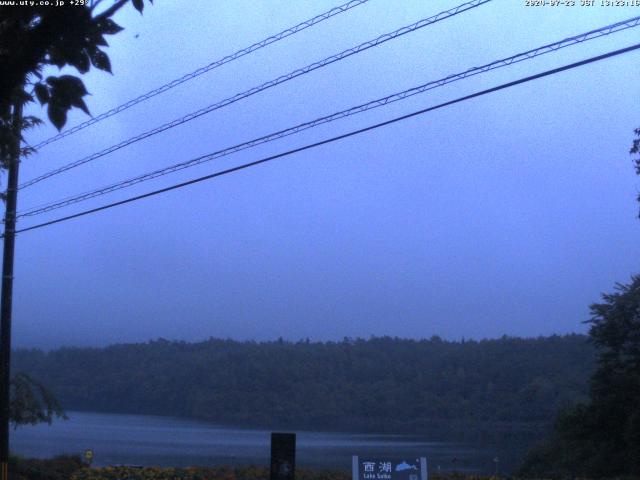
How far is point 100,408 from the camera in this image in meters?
54.7

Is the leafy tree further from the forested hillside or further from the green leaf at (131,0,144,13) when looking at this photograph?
the forested hillside

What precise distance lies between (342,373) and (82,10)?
4901 centimetres

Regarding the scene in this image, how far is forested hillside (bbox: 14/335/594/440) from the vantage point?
41.1 meters

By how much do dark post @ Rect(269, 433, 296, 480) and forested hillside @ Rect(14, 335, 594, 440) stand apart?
81.1 ft

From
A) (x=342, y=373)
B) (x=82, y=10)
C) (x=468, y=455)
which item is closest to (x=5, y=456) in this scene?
(x=468, y=455)

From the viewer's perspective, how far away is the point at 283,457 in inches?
525

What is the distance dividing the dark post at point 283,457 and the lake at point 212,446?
490 cm

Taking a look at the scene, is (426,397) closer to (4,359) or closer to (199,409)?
(199,409)

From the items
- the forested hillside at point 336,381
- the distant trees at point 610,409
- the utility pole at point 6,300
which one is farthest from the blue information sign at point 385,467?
the forested hillside at point 336,381

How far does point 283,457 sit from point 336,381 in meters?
38.1

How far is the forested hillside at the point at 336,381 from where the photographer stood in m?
41.1

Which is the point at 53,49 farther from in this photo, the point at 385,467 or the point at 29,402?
the point at 29,402

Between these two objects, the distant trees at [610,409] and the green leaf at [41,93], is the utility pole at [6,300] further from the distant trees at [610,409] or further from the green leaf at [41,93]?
the distant trees at [610,409]

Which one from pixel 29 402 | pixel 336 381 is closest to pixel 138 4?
pixel 29 402
